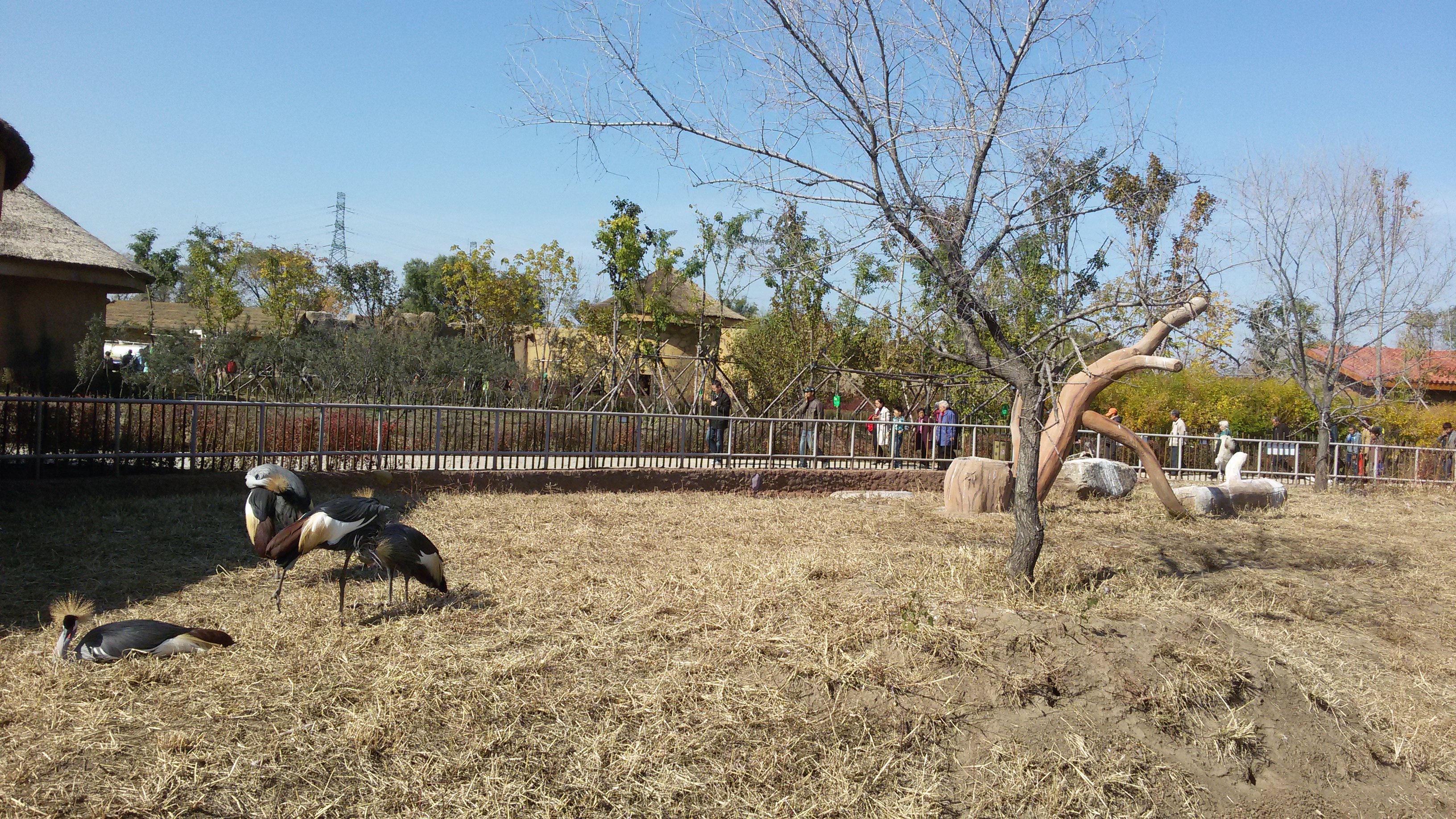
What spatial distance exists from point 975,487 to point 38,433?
9.73 metres

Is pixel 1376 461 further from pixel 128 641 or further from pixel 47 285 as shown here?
pixel 47 285

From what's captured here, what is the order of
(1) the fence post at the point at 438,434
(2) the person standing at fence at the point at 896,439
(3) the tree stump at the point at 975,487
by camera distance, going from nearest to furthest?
1. (1) the fence post at the point at 438,434
2. (3) the tree stump at the point at 975,487
3. (2) the person standing at fence at the point at 896,439

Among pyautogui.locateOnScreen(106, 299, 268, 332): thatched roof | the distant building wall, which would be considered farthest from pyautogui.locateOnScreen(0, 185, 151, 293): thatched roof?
pyautogui.locateOnScreen(106, 299, 268, 332): thatched roof

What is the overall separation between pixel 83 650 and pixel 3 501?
4809 mm

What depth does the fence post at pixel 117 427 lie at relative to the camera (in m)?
9.05

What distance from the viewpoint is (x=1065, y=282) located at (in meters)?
7.00

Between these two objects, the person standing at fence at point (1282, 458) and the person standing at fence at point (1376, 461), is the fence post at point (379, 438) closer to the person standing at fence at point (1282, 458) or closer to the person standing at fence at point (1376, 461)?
the person standing at fence at point (1282, 458)

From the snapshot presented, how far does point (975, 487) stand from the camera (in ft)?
37.8

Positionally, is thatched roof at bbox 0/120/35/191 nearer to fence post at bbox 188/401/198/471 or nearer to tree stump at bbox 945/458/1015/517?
fence post at bbox 188/401/198/471

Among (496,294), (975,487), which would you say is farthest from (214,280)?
(975,487)

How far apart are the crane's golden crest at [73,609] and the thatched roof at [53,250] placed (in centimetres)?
815

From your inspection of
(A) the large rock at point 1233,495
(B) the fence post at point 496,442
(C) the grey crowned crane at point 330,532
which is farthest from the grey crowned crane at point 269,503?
(A) the large rock at point 1233,495

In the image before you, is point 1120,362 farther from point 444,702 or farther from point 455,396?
point 455,396

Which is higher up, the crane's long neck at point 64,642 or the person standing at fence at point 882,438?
the person standing at fence at point 882,438
